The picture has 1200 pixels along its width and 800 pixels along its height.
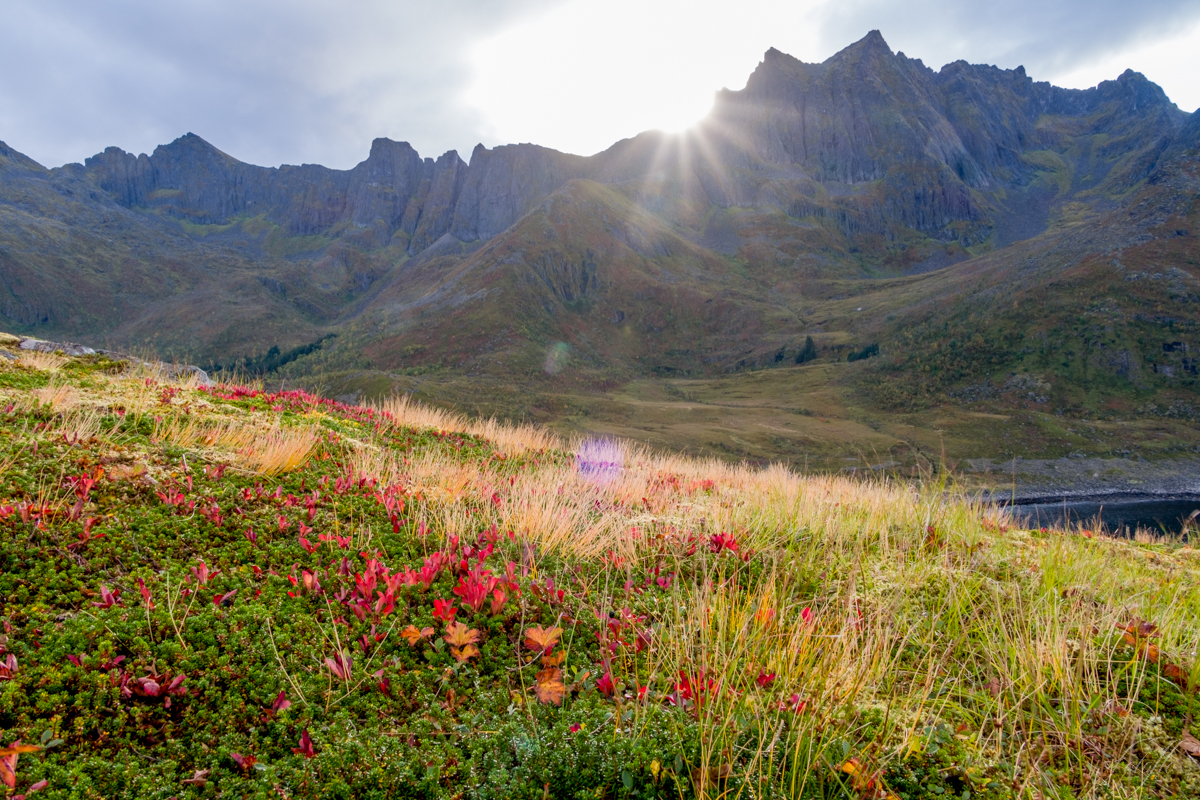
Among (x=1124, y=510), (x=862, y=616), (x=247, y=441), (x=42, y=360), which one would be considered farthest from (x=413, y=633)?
(x=1124, y=510)

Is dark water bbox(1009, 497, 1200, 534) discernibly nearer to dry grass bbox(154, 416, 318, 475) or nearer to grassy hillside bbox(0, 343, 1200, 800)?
grassy hillside bbox(0, 343, 1200, 800)

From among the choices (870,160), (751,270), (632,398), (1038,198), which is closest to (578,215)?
(751,270)

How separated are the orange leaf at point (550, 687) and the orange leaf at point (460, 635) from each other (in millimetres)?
359

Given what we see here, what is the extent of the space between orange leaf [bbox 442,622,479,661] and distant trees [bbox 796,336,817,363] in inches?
3533

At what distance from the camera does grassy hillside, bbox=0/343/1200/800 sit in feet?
6.21

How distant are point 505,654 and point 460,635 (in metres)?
0.32

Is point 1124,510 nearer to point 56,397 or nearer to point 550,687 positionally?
point 550,687

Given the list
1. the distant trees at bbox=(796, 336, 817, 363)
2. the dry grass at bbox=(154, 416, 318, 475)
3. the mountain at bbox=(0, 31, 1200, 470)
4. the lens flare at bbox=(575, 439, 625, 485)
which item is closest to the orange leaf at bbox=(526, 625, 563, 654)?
the dry grass at bbox=(154, 416, 318, 475)

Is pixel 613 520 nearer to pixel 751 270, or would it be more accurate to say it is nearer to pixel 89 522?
pixel 89 522

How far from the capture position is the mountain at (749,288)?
199 ft

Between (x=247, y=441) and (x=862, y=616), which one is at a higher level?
(x=247, y=441)

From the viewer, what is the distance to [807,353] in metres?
85.2

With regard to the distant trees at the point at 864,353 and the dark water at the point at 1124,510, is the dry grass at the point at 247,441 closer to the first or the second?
the dark water at the point at 1124,510

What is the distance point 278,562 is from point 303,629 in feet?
2.84
